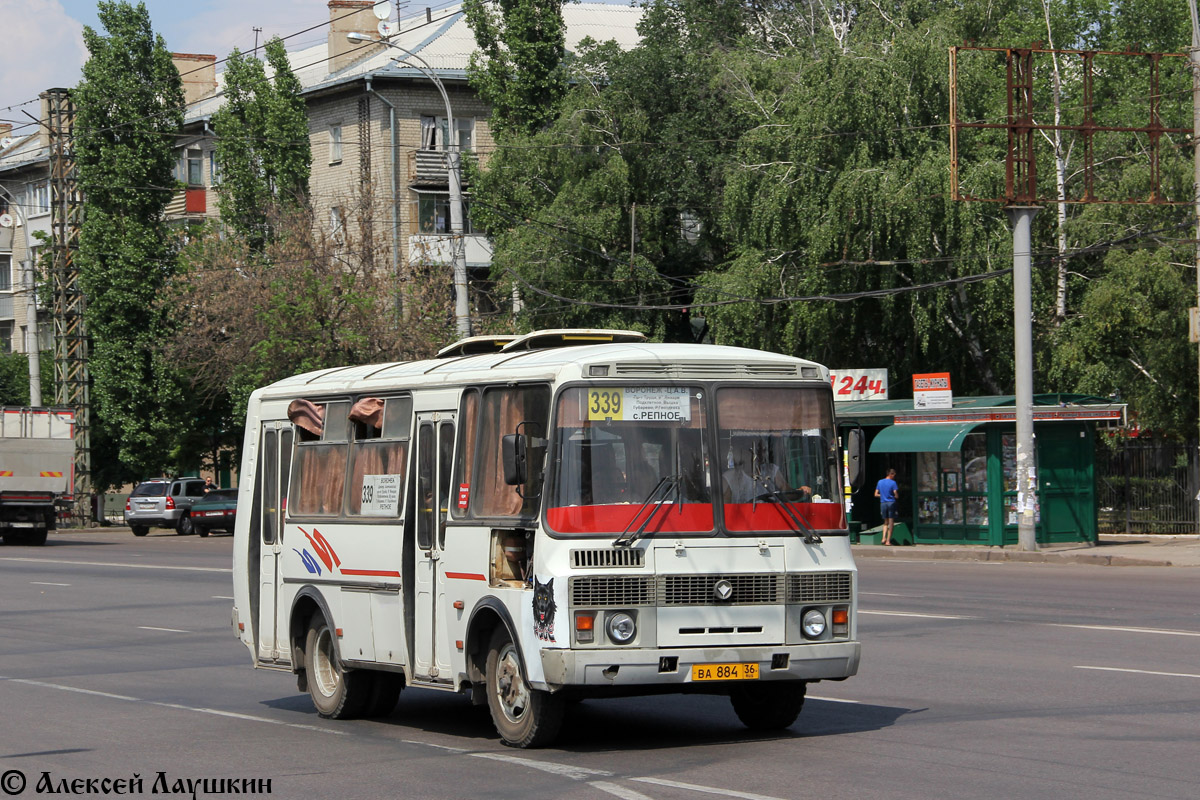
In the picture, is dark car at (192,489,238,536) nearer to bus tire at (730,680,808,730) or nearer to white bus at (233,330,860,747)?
white bus at (233,330,860,747)

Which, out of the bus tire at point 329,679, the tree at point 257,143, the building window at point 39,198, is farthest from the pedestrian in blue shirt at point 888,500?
the building window at point 39,198

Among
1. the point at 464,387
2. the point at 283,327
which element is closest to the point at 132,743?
the point at 464,387

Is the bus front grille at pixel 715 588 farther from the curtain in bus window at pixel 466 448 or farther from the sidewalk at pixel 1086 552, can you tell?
the sidewalk at pixel 1086 552

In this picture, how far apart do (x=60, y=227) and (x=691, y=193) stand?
2150cm

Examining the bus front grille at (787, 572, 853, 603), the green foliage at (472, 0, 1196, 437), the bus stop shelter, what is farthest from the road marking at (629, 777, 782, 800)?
the green foliage at (472, 0, 1196, 437)

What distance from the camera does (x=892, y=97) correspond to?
3778 cm

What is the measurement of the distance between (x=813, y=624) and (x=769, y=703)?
2.78 feet

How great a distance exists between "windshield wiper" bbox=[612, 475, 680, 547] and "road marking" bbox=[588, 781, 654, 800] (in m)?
1.55

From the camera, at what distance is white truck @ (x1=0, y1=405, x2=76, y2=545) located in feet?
147

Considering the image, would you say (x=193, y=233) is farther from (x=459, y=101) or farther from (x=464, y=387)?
(x=464, y=387)

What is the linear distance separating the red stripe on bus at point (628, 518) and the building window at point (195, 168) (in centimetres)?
6135

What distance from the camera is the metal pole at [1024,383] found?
101 feet

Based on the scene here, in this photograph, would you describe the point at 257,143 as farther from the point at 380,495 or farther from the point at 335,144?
the point at 380,495

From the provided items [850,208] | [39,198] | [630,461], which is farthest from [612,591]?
[39,198]
